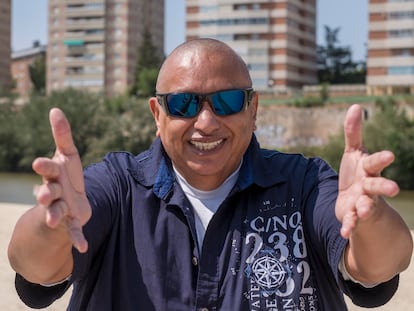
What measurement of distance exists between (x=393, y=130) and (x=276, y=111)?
12607mm

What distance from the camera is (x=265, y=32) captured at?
56812mm

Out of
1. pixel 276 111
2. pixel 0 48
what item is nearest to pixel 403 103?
pixel 276 111

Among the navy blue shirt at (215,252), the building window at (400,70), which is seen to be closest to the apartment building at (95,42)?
the building window at (400,70)

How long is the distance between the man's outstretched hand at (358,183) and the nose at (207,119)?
20.5 inches

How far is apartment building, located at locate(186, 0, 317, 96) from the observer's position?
5531 centimetres

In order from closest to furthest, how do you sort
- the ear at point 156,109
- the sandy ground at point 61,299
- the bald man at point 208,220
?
the bald man at point 208,220 < the ear at point 156,109 < the sandy ground at point 61,299

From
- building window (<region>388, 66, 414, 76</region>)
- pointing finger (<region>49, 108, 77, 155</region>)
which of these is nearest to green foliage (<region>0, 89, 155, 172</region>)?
building window (<region>388, 66, 414, 76</region>)

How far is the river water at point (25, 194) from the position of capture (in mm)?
24138

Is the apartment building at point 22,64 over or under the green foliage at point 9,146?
over

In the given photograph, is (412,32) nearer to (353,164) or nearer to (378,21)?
(378,21)

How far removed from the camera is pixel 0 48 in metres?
80.1

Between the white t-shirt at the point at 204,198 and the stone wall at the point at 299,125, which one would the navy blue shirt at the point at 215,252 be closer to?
the white t-shirt at the point at 204,198

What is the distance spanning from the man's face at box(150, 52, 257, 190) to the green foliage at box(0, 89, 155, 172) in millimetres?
34923

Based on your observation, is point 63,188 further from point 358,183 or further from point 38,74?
point 38,74
